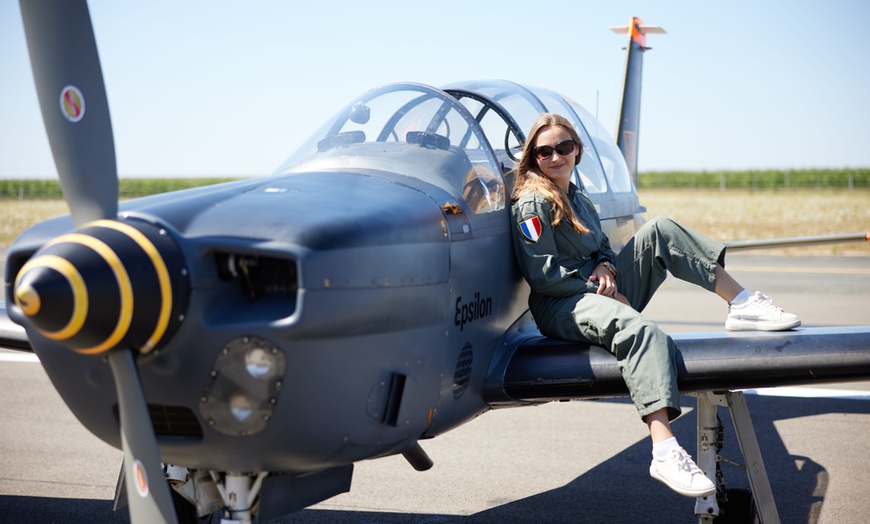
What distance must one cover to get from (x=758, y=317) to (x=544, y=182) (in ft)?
4.01

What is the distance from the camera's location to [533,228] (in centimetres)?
409

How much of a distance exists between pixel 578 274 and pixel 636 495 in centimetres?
204

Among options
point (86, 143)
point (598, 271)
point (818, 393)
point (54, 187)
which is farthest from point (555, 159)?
point (54, 187)

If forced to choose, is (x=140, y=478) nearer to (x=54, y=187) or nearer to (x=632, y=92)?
(x=632, y=92)

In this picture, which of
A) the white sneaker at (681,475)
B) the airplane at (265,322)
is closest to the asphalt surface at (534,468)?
the airplane at (265,322)

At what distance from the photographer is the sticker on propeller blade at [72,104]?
2.80m

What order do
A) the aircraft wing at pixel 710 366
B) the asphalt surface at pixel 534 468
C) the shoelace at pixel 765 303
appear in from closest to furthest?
the aircraft wing at pixel 710 366
the shoelace at pixel 765 303
the asphalt surface at pixel 534 468

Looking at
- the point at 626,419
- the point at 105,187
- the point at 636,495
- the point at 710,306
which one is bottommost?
the point at 710,306

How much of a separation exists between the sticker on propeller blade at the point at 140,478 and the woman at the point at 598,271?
6.56ft

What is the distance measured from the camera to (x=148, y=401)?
9.37ft

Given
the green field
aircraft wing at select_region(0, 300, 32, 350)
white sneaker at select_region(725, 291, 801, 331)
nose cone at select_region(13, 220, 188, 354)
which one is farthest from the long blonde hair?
the green field

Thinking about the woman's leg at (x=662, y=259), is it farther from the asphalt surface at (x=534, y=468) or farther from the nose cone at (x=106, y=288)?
the nose cone at (x=106, y=288)

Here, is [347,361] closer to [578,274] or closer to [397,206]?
[397,206]

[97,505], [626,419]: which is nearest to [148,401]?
[97,505]
